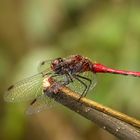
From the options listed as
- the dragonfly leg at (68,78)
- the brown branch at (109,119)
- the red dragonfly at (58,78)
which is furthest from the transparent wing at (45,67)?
the brown branch at (109,119)

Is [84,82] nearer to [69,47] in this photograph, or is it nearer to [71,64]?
[71,64]

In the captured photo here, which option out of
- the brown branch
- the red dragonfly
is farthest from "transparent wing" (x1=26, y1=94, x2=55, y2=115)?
the brown branch

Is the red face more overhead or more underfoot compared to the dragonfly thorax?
more overhead

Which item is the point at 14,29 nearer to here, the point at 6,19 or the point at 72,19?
the point at 6,19

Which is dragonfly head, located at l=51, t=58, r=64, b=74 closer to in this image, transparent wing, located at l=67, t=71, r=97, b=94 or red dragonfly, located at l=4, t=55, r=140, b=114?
red dragonfly, located at l=4, t=55, r=140, b=114

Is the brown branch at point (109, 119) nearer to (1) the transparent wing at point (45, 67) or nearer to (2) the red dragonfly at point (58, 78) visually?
(2) the red dragonfly at point (58, 78)

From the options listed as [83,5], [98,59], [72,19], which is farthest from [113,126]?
[72,19]

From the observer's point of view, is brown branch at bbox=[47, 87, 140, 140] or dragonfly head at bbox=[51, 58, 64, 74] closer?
brown branch at bbox=[47, 87, 140, 140]
